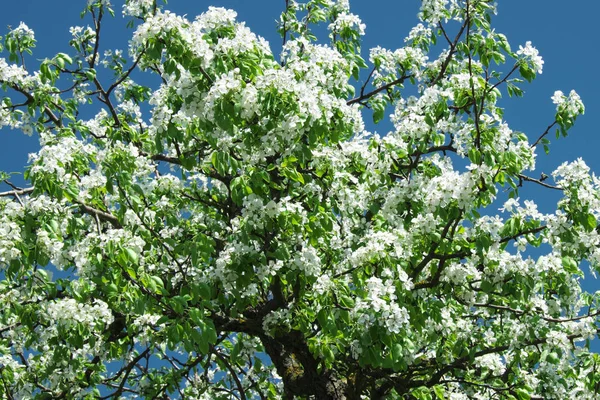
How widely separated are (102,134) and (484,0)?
5.46 meters

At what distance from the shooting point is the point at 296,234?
8.62m

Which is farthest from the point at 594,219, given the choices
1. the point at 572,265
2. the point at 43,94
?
the point at 43,94

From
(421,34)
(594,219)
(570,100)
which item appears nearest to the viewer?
(594,219)

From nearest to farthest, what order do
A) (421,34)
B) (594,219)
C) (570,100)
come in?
(594,219)
(570,100)
(421,34)

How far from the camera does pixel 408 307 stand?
333 inches

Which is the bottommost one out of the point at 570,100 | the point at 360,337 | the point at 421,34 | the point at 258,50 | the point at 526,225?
the point at 360,337

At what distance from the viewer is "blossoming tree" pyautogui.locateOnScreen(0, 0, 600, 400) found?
788cm

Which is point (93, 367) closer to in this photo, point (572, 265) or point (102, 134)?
point (102, 134)

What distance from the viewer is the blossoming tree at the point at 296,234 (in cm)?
788

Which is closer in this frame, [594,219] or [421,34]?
[594,219]

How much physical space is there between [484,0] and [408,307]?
14.2 ft

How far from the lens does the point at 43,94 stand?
10.4 m

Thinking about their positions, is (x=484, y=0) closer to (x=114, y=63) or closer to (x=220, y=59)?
(x=220, y=59)

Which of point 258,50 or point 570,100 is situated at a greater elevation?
point 258,50
